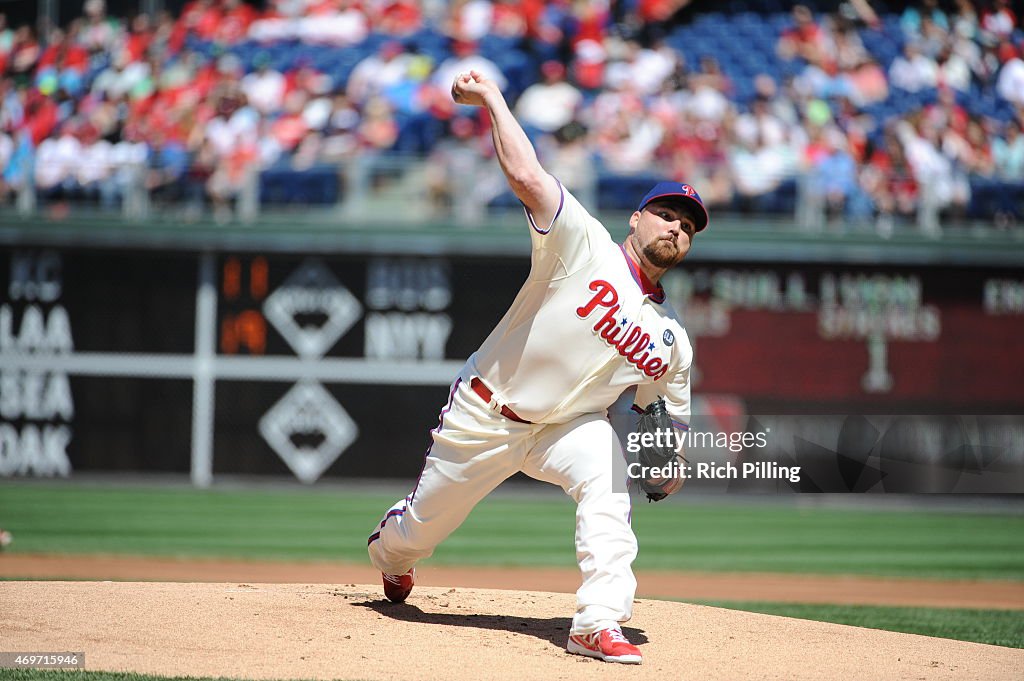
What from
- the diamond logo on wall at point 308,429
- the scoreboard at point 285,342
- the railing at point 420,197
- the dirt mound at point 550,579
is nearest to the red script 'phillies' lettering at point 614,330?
the dirt mound at point 550,579

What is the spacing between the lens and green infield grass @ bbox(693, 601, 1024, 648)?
6316mm

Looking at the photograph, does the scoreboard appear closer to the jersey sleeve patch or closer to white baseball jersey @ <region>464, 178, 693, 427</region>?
white baseball jersey @ <region>464, 178, 693, 427</region>

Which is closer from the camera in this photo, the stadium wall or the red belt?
the red belt

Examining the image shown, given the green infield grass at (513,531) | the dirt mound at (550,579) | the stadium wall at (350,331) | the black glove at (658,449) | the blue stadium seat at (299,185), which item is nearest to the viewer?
the black glove at (658,449)

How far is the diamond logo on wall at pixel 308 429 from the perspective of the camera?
1384 cm

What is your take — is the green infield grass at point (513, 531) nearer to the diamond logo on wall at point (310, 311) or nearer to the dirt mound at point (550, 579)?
the dirt mound at point (550, 579)

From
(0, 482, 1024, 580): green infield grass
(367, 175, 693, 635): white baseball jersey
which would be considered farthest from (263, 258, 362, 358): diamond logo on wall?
(367, 175, 693, 635): white baseball jersey

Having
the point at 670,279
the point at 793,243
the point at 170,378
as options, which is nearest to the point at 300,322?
the point at 170,378

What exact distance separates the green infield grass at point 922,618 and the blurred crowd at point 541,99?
696 cm

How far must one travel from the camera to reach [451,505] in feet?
16.0

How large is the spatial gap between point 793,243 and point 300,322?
5.55 meters

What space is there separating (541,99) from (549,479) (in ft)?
36.0

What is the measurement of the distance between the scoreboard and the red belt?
349 inches

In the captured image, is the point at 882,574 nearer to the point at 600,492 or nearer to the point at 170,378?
the point at 600,492
